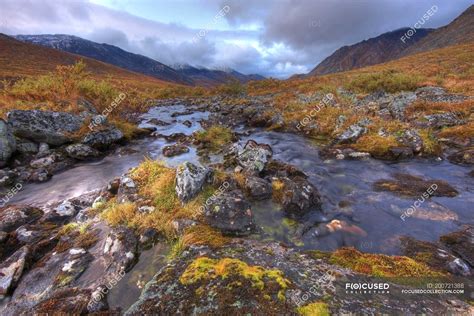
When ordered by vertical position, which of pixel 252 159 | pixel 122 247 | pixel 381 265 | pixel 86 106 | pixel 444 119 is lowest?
pixel 122 247

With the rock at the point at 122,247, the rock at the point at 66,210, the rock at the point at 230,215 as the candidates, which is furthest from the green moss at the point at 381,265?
the rock at the point at 66,210

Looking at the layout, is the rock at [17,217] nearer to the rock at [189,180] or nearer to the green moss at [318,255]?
the rock at [189,180]

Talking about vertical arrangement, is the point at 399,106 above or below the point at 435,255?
above

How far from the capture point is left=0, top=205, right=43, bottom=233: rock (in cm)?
794

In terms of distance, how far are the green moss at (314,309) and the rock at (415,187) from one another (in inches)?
314

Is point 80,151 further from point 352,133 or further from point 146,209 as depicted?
point 352,133

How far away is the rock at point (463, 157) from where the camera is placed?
1250cm

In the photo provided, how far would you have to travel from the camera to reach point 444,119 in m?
17.7

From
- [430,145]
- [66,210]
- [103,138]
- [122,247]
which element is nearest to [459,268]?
[122,247]

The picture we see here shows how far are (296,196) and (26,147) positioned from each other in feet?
52.5

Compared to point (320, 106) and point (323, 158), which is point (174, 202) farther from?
point (320, 106)

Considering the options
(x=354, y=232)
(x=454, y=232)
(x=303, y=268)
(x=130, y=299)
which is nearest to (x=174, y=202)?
(x=130, y=299)

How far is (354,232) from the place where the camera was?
305 inches

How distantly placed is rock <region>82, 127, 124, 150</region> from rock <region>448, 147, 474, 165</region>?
A: 68.3 ft
